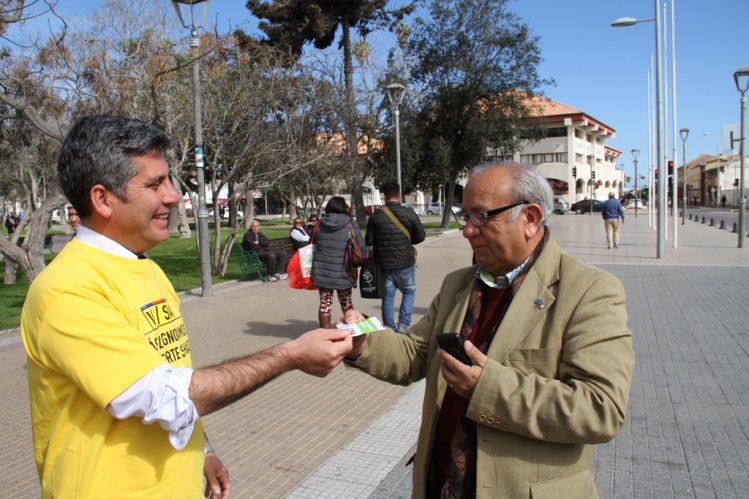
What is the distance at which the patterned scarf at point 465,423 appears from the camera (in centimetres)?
186

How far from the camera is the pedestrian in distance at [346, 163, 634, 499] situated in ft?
5.49

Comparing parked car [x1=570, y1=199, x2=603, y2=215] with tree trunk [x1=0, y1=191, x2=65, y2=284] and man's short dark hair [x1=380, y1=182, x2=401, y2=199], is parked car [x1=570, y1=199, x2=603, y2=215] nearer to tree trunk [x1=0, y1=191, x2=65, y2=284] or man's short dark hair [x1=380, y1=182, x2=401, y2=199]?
man's short dark hair [x1=380, y1=182, x2=401, y2=199]

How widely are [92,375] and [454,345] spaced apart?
960mm

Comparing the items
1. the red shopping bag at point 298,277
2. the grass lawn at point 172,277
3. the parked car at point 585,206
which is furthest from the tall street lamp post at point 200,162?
the parked car at point 585,206

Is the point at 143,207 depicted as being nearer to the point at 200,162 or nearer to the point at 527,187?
the point at 527,187

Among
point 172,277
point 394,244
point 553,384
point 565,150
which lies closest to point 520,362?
point 553,384

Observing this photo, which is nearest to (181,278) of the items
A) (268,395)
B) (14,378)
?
(14,378)

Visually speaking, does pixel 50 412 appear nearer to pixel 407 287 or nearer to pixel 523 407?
pixel 523 407

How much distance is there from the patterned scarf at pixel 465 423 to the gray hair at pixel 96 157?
1174 mm

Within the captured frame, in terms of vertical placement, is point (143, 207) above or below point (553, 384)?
above

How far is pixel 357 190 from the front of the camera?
28.5m

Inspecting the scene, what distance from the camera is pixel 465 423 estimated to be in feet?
6.16

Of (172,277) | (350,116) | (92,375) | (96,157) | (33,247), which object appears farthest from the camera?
(350,116)

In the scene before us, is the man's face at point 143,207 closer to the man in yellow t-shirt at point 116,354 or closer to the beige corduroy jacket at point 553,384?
the man in yellow t-shirt at point 116,354
